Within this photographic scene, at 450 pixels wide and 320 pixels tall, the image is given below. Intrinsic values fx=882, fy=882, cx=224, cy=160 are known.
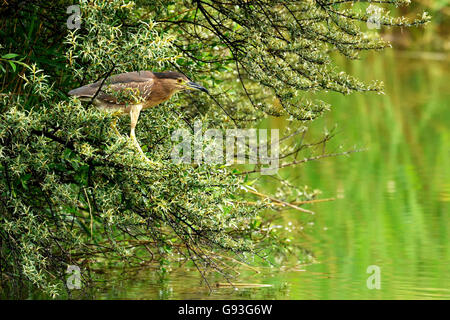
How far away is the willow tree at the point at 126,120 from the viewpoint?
613 cm

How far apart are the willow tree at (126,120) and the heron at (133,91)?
0.11 m

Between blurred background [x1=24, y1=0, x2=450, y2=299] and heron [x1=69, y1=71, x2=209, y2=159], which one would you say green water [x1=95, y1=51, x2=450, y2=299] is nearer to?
blurred background [x1=24, y1=0, x2=450, y2=299]

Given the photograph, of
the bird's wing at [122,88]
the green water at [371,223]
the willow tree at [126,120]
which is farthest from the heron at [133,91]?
the green water at [371,223]

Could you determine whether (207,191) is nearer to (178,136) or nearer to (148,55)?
(178,136)

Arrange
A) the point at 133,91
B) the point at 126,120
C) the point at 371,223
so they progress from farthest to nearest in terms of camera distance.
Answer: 1. the point at 371,223
2. the point at 126,120
3. the point at 133,91

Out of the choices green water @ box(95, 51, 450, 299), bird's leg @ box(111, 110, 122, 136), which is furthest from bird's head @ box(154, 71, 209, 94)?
green water @ box(95, 51, 450, 299)

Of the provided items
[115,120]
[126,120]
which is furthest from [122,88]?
[126,120]

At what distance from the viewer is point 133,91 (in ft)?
19.8

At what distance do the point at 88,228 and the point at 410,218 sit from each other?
14.2ft

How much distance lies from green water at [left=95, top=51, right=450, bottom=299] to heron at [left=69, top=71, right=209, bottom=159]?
84.2 inches

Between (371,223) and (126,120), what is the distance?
4.66 meters

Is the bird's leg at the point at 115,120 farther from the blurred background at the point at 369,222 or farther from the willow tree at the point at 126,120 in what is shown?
the blurred background at the point at 369,222

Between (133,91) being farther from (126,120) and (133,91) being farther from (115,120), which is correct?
(126,120)

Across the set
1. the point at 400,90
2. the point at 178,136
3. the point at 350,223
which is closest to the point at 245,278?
the point at 178,136
